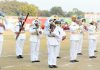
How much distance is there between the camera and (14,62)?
51.8 ft

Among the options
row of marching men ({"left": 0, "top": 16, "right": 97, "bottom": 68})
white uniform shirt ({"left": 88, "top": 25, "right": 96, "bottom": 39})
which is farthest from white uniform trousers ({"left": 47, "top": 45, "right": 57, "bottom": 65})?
white uniform shirt ({"left": 88, "top": 25, "right": 96, "bottom": 39})

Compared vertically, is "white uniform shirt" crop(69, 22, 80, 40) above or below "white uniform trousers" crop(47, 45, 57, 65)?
above

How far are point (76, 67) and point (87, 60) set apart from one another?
2.36 meters

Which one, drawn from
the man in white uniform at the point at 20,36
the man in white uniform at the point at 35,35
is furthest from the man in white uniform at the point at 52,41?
the man in white uniform at the point at 20,36

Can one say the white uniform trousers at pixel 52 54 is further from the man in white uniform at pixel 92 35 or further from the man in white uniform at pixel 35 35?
the man in white uniform at pixel 92 35

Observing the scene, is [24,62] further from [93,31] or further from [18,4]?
[18,4]

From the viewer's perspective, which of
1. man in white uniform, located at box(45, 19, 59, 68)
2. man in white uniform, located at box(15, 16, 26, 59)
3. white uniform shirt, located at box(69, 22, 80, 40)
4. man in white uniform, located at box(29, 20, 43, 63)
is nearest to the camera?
man in white uniform, located at box(45, 19, 59, 68)

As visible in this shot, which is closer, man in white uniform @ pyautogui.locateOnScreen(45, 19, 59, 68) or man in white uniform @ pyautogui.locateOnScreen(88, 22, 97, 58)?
man in white uniform @ pyautogui.locateOnScreen(45, 19, 59, 68)

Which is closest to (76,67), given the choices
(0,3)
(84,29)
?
(84,29)

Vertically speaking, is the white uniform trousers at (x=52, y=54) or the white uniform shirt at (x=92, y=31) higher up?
the white uniform shirt at (x=92, y=31)

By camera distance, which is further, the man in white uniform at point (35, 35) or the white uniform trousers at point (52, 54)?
the man in white uniform at point (35, 35)

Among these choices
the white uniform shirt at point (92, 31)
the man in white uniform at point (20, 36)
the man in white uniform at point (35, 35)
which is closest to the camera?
the man in white uniform at point (35, 35)

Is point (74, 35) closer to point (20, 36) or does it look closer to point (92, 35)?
point (92, 35)

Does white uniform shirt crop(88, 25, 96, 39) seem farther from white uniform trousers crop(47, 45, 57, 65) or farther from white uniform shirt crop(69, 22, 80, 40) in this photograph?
white uniform trousers crop(47, 45, 57, 65)
